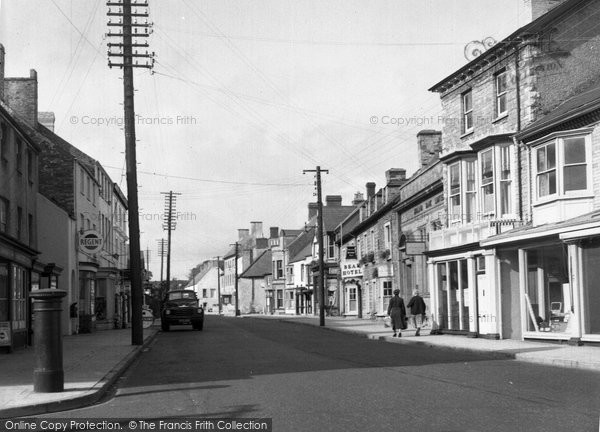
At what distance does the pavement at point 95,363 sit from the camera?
10773 millimetres

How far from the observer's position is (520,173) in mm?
24000

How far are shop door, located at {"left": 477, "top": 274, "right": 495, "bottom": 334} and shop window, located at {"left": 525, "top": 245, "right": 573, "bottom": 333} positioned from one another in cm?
154

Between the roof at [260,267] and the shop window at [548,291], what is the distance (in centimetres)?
7428

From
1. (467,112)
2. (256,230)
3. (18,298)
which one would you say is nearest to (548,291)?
(467,112)

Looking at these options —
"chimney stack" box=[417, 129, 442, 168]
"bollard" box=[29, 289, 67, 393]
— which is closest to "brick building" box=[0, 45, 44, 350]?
"bollard" box=[29, 289, 67, 393]

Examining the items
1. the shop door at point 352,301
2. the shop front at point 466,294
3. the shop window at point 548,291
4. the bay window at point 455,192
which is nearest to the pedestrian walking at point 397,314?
the shop front at point 466,294

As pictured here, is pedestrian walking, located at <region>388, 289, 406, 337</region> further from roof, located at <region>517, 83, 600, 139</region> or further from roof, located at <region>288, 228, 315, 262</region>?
roof, located at <region>288, 228, 315, 262</region>

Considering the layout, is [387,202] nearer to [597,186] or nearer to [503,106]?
[503,106]

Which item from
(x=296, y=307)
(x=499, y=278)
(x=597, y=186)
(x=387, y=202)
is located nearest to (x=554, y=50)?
(x=597, y=186)

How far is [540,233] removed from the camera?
70.4ft

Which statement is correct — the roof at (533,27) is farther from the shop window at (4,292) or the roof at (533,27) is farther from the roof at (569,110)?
the shop window at (4,292)

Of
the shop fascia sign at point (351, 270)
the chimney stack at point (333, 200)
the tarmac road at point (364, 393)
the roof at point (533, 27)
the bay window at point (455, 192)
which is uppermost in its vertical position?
the roof at point (533, 27)

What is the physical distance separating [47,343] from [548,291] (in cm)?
1559

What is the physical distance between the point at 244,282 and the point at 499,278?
79.5 meters
